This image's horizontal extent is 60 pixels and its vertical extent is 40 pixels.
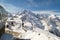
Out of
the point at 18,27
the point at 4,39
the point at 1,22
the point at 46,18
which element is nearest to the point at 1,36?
the point at 4,39

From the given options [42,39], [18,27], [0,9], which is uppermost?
[0,9]

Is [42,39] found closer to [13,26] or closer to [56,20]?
[13,26]

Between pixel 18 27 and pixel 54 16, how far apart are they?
86.7 meters

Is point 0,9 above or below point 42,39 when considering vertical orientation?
above

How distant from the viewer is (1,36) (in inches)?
678

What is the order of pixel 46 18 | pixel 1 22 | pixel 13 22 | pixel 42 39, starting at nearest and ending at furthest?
pixel 1 22 → pixel 42 39 → pixel 13 22 → pixel 46 18

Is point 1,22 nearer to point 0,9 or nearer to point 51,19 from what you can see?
point 0,9

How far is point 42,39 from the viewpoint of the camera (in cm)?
2588

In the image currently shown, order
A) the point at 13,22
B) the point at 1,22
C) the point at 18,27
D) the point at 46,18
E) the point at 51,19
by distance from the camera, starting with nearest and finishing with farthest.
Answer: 1. the point at 1,22
2. the point at 18,27
3. the point at 13,22
4. the point at 51,19
5. the point at 46,18

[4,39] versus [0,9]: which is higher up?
[0,9]

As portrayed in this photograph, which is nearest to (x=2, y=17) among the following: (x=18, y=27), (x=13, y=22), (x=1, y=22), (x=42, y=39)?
(x=1, y=22)

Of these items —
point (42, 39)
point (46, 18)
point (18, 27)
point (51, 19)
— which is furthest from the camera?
point (46, 18)

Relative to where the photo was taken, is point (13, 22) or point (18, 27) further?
point (13, 22)

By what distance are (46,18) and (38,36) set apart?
96.5 metres
